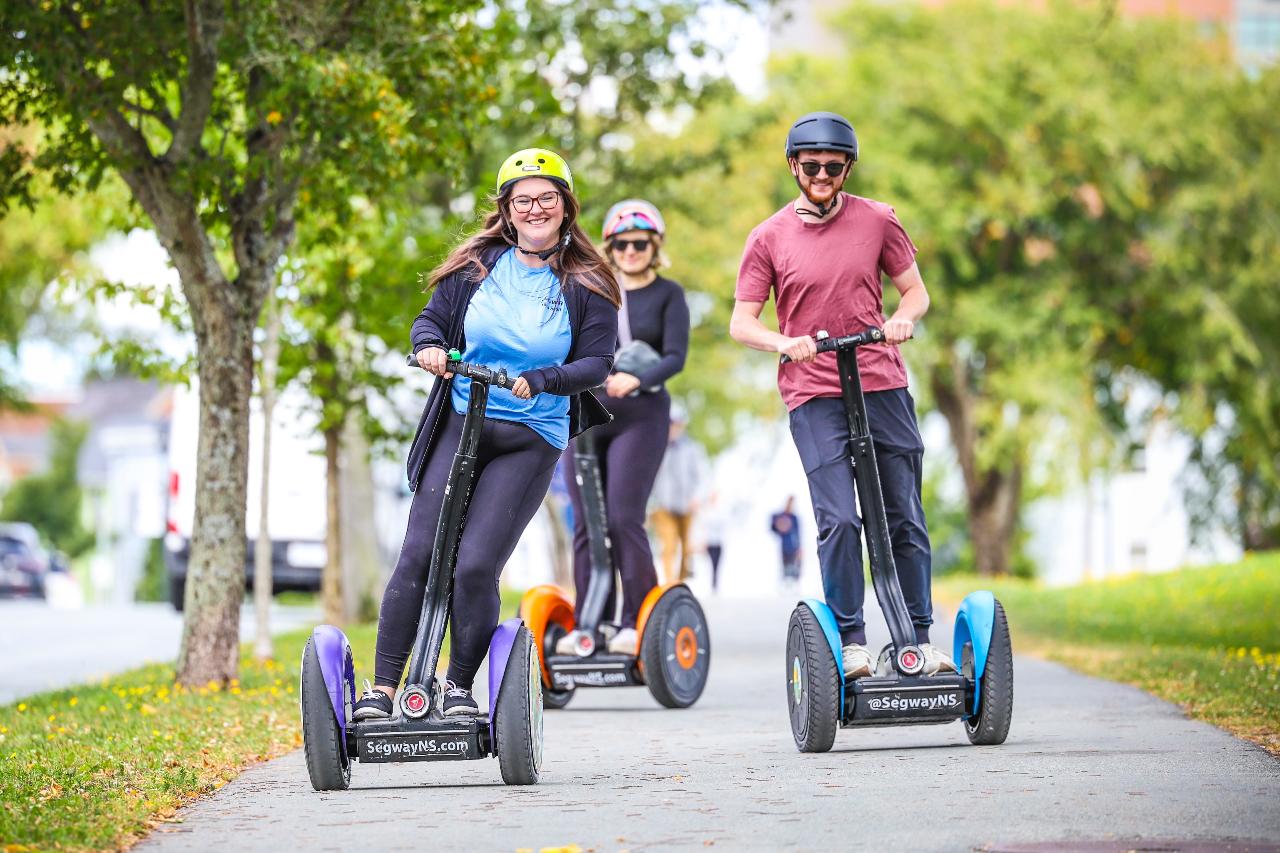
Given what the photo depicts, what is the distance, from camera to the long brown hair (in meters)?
6.94

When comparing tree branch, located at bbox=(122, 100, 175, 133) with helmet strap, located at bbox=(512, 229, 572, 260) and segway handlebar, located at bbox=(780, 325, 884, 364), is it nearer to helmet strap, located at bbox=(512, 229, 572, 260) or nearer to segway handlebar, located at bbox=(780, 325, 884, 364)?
helmet strap, located at bbox=(512, 229, 572, 260)

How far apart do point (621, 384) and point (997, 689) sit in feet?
9.43

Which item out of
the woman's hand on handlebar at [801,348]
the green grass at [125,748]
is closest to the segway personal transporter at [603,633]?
the green grass at [125,748]

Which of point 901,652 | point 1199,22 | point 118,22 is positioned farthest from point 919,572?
point 1199,22

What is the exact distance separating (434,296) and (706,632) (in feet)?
11.8

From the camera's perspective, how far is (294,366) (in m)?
16.7

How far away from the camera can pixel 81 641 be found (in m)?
20.2

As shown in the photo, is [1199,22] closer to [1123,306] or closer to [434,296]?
[1123,306]

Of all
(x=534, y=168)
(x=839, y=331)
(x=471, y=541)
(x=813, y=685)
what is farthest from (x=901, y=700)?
(x=534, y=168)

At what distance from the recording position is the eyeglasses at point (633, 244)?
32.9ft

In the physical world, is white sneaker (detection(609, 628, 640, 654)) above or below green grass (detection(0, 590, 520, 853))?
above

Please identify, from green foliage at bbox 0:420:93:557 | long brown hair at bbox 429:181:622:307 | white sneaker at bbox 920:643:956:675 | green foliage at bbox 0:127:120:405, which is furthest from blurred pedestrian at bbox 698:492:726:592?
green foliage at bbox 0:420:93:557

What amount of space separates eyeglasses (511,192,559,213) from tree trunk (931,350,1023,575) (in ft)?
88.7

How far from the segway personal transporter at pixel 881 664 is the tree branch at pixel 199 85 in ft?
16.4
